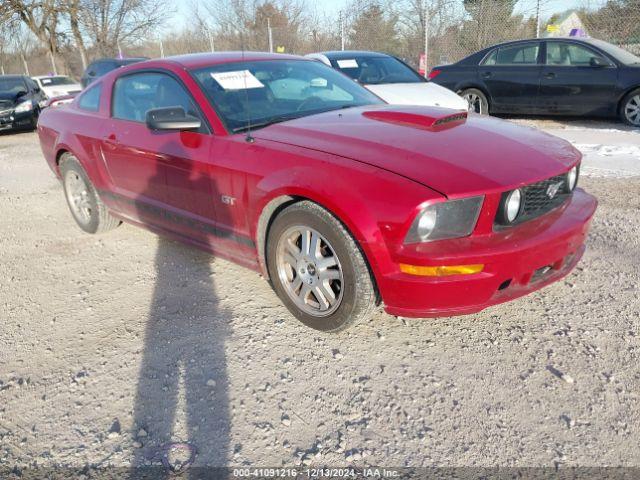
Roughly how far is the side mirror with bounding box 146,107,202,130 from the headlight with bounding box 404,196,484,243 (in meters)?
1.57

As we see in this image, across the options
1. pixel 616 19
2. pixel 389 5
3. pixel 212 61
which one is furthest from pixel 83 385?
pixel 389 5

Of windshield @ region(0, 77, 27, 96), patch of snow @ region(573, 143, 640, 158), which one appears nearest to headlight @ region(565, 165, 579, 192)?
patch of snow @ region(573, 143, 640, 158)

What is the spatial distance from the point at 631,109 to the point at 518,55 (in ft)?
6.83

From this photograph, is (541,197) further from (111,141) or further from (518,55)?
(518,55)

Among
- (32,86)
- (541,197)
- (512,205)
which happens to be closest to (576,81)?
(541,197)

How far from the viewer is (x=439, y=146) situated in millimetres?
2600

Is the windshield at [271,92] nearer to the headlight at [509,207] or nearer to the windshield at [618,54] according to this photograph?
the headlight at [509,207]

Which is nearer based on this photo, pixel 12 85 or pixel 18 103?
pixel 18 103

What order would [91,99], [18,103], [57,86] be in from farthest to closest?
[57,86] → [18,103] → [91,99]

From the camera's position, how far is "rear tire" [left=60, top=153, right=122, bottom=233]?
14.6 ft

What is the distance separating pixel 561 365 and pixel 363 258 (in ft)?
3.62

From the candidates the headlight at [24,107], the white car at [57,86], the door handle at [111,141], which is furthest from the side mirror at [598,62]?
the white car at [57,86]

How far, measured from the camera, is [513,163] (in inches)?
98.6

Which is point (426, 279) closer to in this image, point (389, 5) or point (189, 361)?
point (189, 361)
